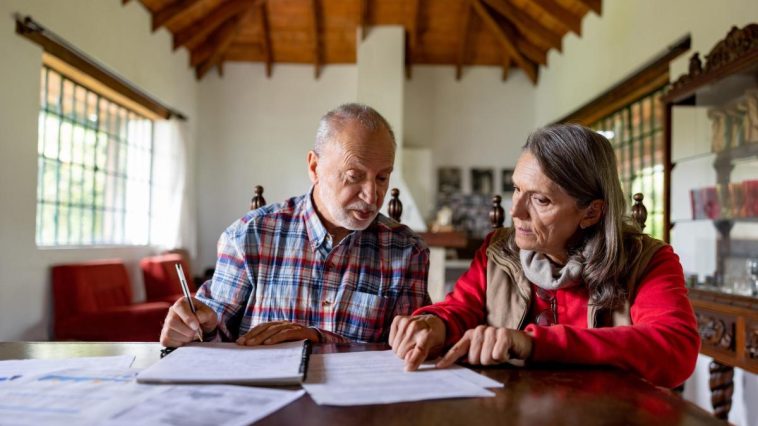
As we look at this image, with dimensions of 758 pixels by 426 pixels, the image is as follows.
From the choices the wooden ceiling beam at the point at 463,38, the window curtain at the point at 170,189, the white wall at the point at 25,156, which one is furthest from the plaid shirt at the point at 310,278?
the wooden ceiling beam at the point at 463,38

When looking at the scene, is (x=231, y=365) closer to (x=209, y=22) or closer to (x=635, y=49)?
(x=635, y=49)

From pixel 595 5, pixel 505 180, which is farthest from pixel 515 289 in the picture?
pixel 505 180

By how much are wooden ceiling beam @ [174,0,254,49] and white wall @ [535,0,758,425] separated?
12.3 ft

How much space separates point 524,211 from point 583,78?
5442 millimetres

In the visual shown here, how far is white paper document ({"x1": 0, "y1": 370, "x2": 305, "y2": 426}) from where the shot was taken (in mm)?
709

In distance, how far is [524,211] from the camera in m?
1.35

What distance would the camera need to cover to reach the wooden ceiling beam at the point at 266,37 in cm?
723

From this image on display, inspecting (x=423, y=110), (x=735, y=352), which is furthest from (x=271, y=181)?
(x=735, y=352)

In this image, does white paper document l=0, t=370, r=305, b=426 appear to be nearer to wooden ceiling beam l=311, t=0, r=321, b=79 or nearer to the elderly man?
the elderly man

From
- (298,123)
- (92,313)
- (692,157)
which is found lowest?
(92,313)

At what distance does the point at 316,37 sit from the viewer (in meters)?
7.61

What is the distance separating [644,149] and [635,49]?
0.84 metres

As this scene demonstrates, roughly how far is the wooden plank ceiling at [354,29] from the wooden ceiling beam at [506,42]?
13 mm

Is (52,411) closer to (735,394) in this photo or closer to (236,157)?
(735,394)
